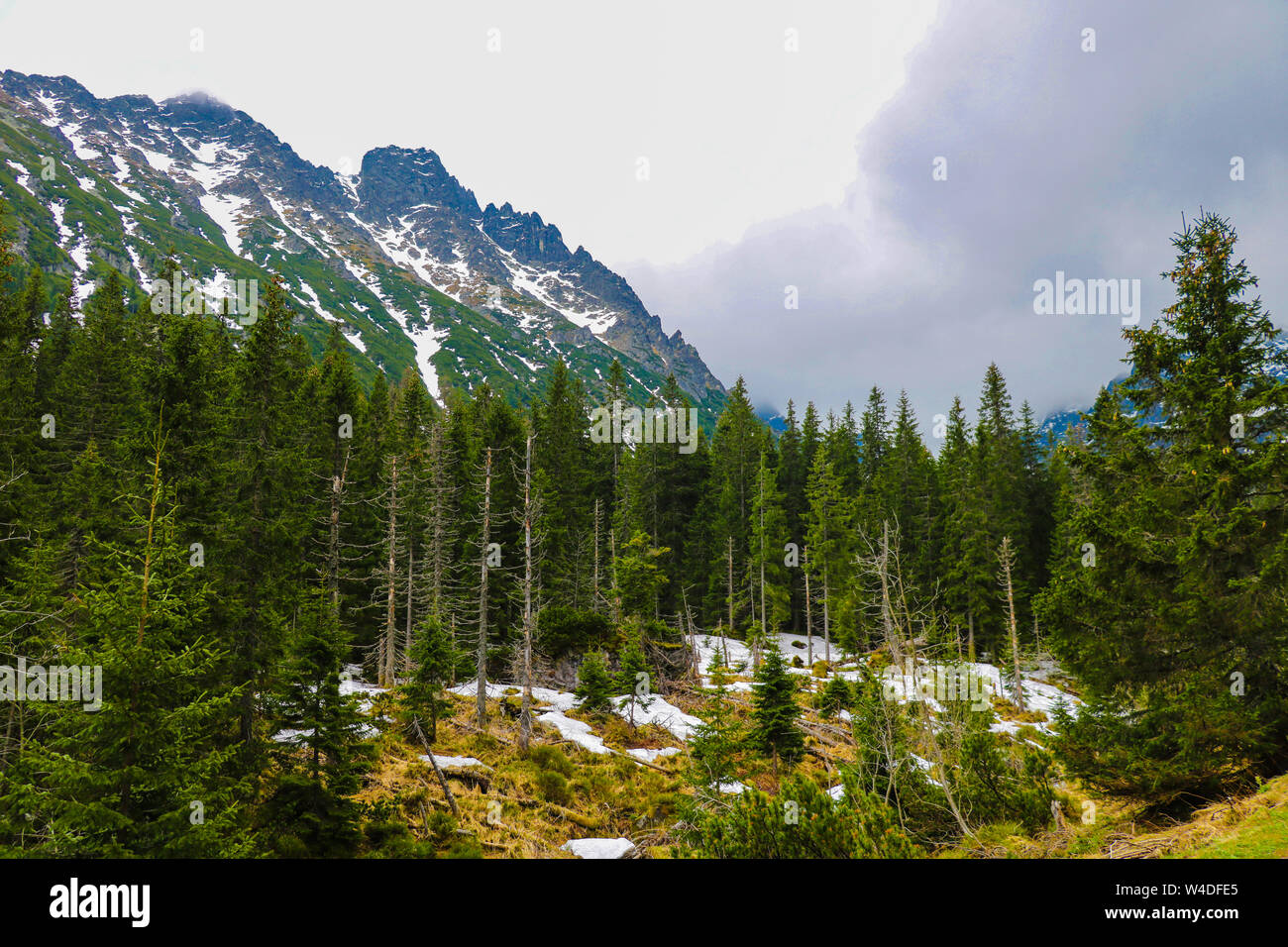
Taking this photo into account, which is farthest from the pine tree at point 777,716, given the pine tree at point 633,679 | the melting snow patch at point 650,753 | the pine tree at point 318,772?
the pine tree at point 318,772

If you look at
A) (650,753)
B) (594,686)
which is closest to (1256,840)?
(650,753)

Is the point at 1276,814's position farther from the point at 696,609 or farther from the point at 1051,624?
the point at 696,609

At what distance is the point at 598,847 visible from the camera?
11938mm

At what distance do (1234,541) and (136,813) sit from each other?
59.6 feet

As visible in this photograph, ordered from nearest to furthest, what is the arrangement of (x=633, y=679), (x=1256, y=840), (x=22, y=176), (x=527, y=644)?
(x=1256, y=840), (x=527, y=644), (x=633, y=679), (x=22, y=176)

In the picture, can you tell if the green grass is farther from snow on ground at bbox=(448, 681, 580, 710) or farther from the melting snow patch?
snow on ground at bbox=(448, 681, 580, 710)

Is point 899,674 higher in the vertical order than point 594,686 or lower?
lower

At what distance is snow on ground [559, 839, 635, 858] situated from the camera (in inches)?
451

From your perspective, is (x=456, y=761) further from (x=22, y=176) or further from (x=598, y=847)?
(x=22, y=176)

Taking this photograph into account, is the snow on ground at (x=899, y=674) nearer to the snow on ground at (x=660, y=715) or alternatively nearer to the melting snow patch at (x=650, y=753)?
the snow on ground at (x=660, y=715)

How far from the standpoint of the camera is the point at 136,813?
6.88m

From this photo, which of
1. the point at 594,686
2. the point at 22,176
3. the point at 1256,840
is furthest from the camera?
the point at 22,176

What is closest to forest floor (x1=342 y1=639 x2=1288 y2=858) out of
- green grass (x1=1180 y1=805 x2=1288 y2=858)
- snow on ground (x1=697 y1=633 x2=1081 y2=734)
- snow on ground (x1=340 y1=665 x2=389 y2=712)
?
green grass (x1=1180 y1=805 x2=1288 y2=858)

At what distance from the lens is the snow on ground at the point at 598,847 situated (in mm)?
11450
